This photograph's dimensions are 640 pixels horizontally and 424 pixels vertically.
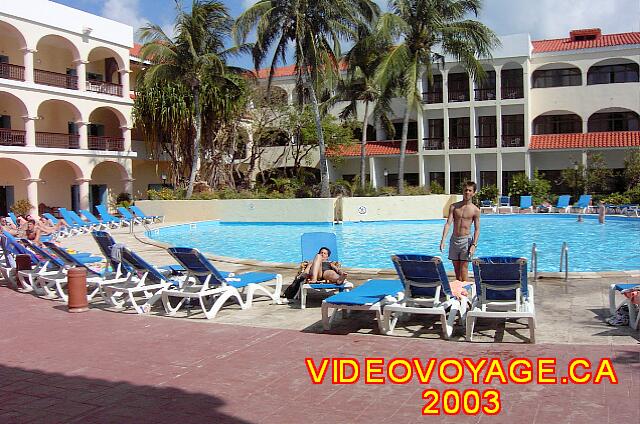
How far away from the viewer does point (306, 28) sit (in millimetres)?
27469

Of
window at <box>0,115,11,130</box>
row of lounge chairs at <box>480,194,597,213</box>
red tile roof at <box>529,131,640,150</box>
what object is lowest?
row of lounge chairs at <box>480,194,597,213</box>

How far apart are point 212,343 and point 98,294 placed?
13.4 feet

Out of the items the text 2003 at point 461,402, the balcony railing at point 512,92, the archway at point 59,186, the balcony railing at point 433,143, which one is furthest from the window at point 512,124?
the text 2003 at point 461,402

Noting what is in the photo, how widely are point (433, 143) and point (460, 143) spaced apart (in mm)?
1768

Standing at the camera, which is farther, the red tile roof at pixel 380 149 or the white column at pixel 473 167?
the red tile roof at pixel 380 149

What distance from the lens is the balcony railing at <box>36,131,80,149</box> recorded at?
30.8 metres

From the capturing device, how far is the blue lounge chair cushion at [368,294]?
711cm

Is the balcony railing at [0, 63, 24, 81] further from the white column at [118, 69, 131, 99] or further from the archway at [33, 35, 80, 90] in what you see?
the white column at [118, 69, 131, 99]

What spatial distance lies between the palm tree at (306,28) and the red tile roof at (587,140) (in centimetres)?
1471

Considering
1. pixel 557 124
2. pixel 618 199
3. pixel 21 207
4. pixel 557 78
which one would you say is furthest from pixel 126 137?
pixel 618 199

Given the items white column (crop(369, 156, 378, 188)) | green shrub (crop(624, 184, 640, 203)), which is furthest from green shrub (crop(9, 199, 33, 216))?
green shrub (crop(624, 184, 640, 203))

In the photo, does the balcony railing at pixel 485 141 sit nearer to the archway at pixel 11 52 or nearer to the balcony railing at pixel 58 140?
the balcony railing at pixel 58 140

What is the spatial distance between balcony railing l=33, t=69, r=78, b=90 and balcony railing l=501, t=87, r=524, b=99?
24.9 metres

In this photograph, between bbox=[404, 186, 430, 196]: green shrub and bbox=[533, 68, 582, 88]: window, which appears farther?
bbox=[533, 68, 582, 88]: window
